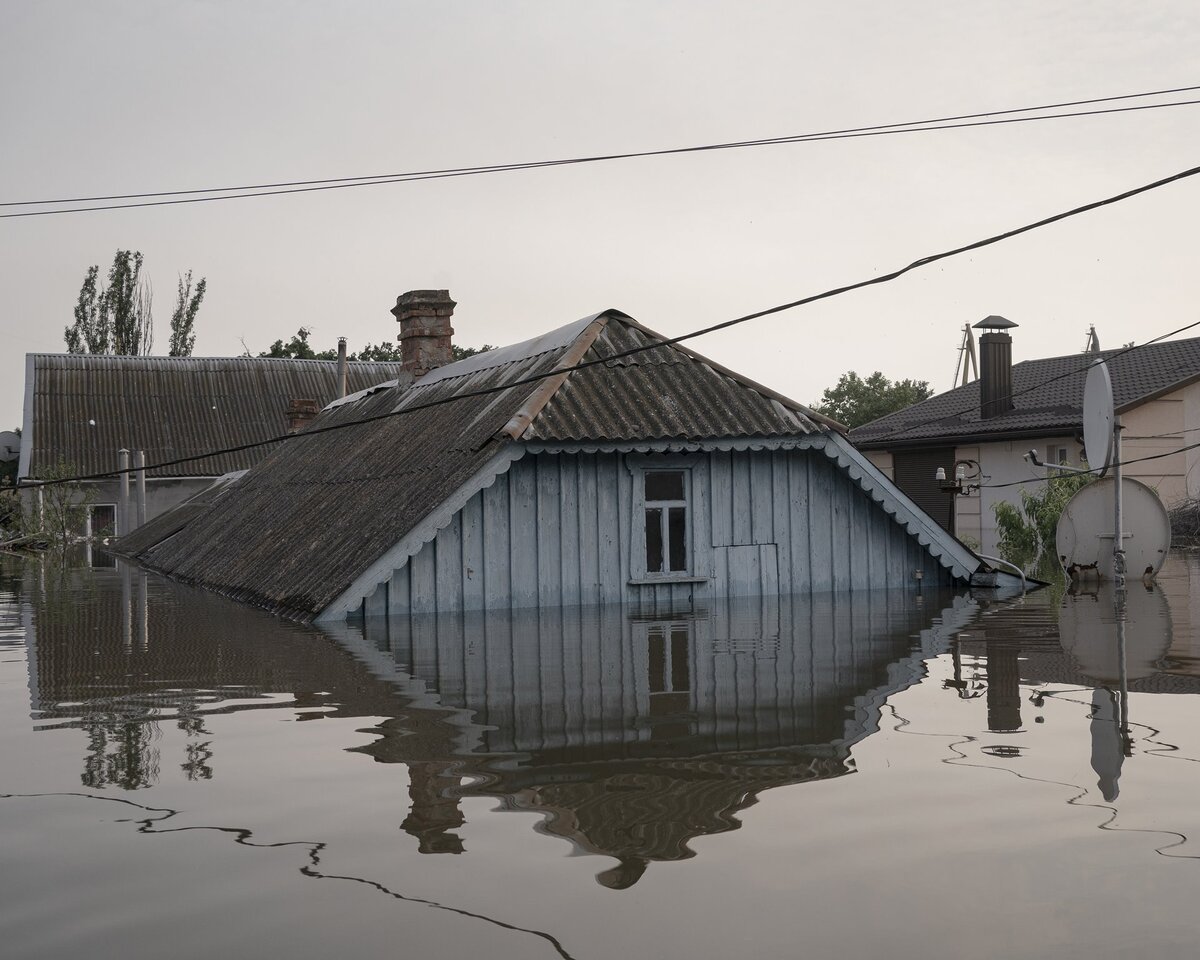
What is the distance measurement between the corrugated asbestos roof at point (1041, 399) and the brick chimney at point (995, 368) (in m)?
0.34

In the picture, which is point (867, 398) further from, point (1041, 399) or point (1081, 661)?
point (1081, 661)

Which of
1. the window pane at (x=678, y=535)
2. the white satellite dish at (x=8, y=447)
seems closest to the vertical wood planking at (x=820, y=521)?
the window pane at (x=678, y=535)

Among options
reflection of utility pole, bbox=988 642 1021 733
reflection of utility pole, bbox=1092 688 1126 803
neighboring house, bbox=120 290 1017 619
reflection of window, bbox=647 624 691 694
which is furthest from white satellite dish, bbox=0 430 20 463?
reflection of utility pole, bbox=1092 688 1126 803

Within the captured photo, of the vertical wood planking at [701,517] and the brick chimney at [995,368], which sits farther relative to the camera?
the brick chimney at [995,368]

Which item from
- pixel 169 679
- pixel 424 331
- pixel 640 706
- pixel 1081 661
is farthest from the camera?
pixel 424 331

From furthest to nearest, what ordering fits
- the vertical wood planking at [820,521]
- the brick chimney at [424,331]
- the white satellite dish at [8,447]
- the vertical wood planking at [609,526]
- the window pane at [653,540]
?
the white satellite dish at [8,447], the brick chimney at [424,331], the vertical wood planking at [820,521], the window pane at [653,540], the vertical wood planking at [609,526]

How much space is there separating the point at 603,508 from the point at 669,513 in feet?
3.59

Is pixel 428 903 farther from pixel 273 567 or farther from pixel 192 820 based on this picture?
pixel 273 567

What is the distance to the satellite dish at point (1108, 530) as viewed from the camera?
2173 cm

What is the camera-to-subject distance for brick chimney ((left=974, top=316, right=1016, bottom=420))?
3544 cm

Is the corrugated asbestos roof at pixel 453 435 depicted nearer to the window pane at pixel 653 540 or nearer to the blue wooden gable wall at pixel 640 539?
the blue wooden gable wall at pixel 640 539

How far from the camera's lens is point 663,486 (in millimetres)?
18359

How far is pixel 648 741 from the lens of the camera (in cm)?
762

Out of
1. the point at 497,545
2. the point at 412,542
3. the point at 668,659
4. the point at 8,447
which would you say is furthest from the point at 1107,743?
the point at 8,447
